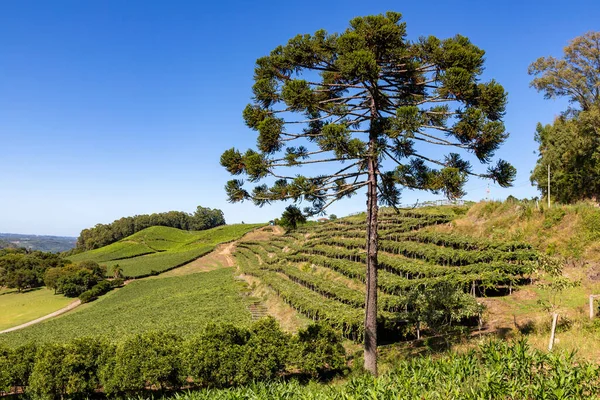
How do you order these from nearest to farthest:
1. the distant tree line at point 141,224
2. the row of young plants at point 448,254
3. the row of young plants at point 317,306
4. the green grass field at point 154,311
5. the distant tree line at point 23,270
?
the row of young plants at point 317,306
the row of young plants at point 448,254
the green grass field at point 154,311
the distant tree line at point 23,270
the distant tree line at point 141,224

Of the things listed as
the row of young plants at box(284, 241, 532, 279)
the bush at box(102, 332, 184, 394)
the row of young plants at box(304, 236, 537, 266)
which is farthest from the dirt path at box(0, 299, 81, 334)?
the row of young plants at box(304, 236, 537, 266)

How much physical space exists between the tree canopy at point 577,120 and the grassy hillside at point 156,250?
74.6m

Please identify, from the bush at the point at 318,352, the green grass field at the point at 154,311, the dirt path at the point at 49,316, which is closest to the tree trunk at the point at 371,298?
the bush at the point at 318,352

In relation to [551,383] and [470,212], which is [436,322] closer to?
[551,383]

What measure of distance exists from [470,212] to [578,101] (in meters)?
14.2

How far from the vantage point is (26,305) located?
61.0 m

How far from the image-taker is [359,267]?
34.4 m

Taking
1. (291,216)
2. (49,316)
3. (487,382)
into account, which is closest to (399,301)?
(291,216)

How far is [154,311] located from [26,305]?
3551 centimetres

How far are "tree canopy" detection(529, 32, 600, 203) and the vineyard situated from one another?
13.1 meters

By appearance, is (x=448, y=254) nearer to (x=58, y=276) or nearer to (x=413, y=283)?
(x=413, y=283)

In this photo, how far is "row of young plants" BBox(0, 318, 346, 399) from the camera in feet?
51.3

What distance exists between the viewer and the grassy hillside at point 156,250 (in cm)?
8211

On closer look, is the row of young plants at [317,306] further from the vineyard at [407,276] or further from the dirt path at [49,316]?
the dirt path at [49,316]
